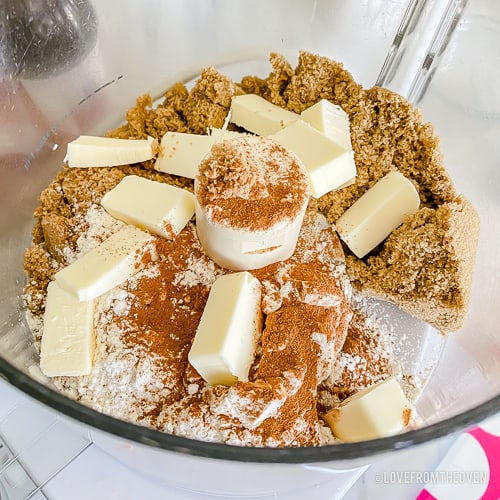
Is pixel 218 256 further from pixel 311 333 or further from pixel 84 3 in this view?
pixel 84 3

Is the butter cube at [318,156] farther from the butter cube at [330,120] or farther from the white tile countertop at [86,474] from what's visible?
the white tile countertop at [86,474]

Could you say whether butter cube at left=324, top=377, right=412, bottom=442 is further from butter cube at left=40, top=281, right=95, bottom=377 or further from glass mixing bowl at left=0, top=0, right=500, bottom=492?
butter cube at left=40, top=281, right=95, bottom=377

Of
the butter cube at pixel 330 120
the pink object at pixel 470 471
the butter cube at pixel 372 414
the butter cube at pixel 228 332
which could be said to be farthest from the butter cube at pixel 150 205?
the pink object at pixel 470 471

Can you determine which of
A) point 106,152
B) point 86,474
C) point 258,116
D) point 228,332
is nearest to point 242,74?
point 258,116

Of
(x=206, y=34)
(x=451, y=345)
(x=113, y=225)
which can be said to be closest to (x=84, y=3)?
(x=206, y=34)

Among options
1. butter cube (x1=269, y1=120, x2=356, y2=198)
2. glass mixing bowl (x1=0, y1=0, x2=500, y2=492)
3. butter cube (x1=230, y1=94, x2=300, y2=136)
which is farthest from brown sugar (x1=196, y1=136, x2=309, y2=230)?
glass mixing bowl (x1=0, y1=0, x2=500, y2=492)

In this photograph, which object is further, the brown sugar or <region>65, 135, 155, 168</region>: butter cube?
<region>65, 135, 155, 168</region>: butter cube

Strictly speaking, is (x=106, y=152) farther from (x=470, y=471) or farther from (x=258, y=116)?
(x=470, y=471)
